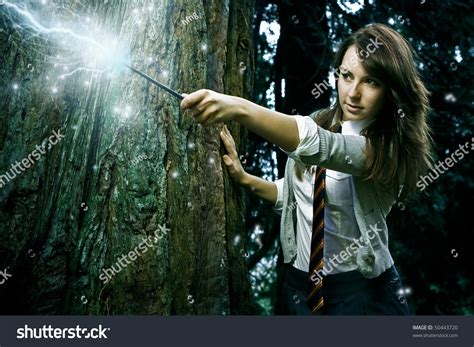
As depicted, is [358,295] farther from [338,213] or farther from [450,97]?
[450,97]

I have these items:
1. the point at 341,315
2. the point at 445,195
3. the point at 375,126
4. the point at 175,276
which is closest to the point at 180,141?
the point at 175,276

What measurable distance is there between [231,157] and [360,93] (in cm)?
62

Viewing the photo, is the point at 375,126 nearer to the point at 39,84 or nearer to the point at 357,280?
the point at 357,280

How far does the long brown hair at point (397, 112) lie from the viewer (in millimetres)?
2270

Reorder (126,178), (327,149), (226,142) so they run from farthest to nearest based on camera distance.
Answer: (226,142), (126,178), (327,149)

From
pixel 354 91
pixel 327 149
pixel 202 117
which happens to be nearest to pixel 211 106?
pixel 202 117

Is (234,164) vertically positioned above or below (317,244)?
above

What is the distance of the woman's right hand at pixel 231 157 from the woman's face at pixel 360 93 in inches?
20.4

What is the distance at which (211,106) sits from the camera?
1.73m

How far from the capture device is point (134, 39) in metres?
2.12

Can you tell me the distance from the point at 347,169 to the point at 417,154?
1.43 ft

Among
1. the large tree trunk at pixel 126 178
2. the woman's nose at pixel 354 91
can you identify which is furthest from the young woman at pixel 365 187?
the large tree trunk at pixel 126 178

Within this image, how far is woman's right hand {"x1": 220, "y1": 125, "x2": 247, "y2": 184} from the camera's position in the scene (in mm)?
2387

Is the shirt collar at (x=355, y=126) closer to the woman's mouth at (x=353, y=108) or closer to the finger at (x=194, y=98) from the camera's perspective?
the woman's mouth at (x=353, y=108)
